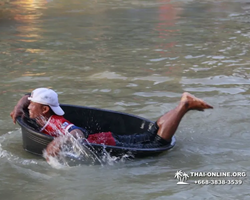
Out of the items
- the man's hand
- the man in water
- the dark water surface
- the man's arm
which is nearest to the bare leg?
the man in water

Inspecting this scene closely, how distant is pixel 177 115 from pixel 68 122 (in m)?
1.16

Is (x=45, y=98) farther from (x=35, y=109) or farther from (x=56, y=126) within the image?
(x=56, y=126)

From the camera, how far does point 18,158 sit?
17.5ft

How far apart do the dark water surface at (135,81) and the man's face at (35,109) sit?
1.66 feet

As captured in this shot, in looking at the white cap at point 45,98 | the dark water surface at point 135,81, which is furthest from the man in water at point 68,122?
the dark water surface at point 135,81

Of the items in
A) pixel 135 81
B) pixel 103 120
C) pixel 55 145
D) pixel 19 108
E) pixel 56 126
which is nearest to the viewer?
pixel 55 145

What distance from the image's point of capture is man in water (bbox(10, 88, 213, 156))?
4910 mm

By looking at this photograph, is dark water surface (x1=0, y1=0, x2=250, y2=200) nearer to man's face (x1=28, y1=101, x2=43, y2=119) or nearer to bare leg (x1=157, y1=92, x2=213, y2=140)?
bare leg (x1=157, y1=92, x2=213, y2=140)

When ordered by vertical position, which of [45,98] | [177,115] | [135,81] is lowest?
[135,81]

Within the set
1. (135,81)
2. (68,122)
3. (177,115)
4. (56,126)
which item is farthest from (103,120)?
(135,81)

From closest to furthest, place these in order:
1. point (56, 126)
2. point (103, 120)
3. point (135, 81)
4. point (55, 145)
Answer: point (55, 145) → point (56, 126) → point (103, 120) → point (135, 81)

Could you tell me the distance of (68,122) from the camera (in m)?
5.07

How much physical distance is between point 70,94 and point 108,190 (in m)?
3.37

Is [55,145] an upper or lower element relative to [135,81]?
upper
